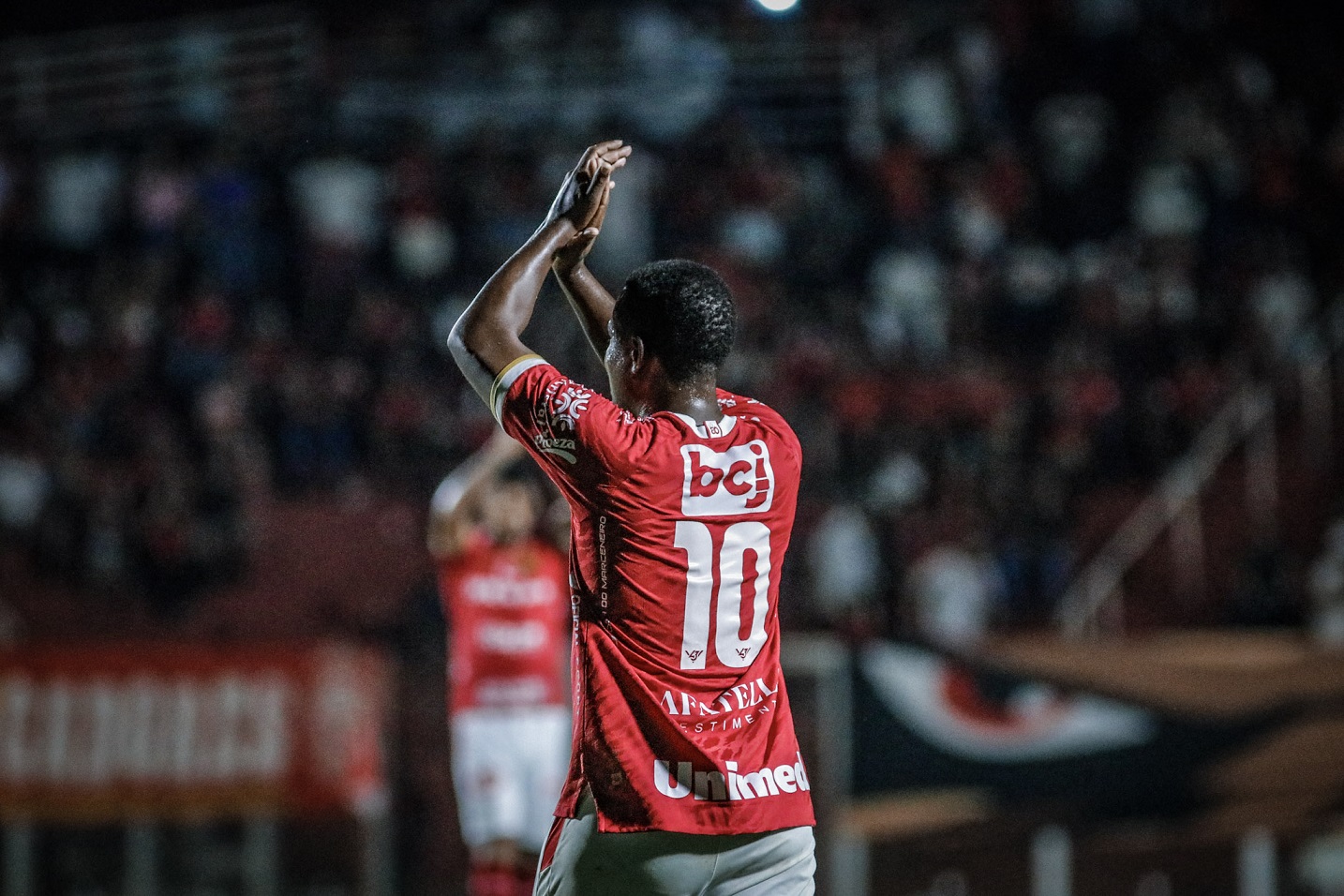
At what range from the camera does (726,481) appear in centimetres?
349

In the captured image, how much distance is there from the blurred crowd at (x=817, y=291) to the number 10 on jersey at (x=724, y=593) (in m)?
8.13

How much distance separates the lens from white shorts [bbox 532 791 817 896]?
334 cm

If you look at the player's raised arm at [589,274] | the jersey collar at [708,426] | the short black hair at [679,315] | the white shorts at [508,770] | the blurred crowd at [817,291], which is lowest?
the white shorts at [508,770]

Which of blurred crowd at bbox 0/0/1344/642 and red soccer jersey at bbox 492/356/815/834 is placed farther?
blurred crowd at bbox 0/0/1344/642

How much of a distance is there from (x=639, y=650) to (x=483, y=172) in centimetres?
1282

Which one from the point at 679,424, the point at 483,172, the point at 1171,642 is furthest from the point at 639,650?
the point at 483,172

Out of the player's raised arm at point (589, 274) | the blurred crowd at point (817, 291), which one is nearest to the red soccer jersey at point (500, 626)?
the blurred crowd at point (817, 291)

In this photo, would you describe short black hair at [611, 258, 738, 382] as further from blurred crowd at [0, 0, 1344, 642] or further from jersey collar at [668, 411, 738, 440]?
blurred crowd at [0, 0, 1344, 642]

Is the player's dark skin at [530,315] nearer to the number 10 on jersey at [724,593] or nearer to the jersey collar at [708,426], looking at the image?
the jersey collar at [708,426]

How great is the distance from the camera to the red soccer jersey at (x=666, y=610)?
338 centimetres

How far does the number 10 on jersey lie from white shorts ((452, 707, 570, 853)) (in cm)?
485

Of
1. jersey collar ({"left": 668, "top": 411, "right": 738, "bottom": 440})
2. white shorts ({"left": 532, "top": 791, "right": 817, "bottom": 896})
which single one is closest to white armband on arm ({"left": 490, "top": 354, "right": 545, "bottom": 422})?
jersey collar ({"left": 668, "top": 411, "right": 738, "bottom": 440})

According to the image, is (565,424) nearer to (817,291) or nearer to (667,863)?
(667,863)

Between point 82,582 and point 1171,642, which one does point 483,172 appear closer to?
point 82,582
